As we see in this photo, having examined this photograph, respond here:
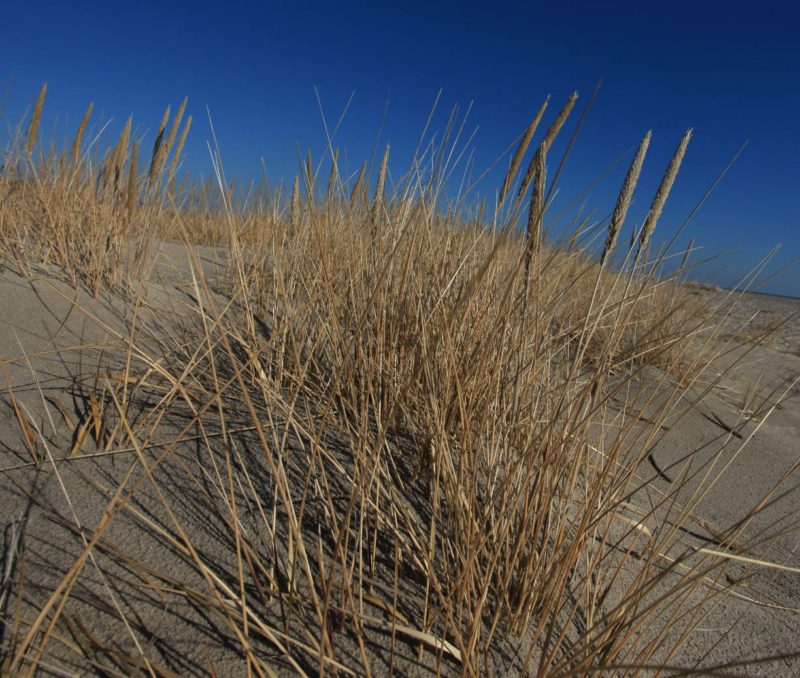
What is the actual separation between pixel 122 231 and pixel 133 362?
1.09 metres

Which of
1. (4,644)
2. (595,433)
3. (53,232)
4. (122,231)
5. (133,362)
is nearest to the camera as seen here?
(4,644)

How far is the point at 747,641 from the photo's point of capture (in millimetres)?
791

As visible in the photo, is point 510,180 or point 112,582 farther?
point 510,180

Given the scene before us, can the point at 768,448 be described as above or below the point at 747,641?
above

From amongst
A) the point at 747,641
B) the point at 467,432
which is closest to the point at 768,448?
Answer: the point at 747,641

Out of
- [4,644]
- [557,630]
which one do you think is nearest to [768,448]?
[557,630]

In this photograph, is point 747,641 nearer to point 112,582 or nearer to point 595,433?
point 595,433

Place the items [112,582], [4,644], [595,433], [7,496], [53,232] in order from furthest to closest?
[53,232]
[595,433]
[7,496]
[112,582]
[4,644]

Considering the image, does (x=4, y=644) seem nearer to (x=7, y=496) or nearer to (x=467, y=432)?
(x=7, y=496)

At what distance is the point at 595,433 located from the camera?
1467 mm

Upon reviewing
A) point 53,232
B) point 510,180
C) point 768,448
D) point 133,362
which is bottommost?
point 133,362

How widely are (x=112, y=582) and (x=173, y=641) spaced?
0.13 m

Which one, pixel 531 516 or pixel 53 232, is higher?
pixel 53 232

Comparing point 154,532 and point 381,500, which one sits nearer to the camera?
point 154,532
